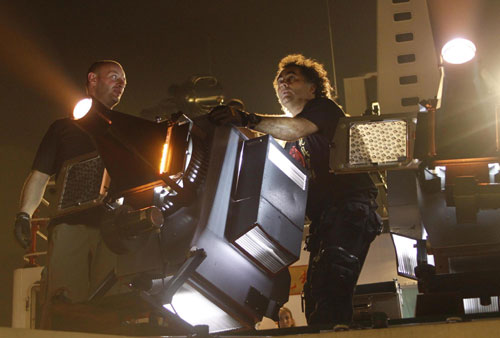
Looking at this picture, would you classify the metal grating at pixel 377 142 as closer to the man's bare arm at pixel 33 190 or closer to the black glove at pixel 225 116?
the black glove at pixel 225 116

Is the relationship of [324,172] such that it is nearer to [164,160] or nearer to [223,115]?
[223,115]

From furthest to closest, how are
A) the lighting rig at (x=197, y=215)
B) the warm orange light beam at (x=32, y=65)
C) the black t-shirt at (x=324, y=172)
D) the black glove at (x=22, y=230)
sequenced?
1. the warm orange light beam at (x=32, y=65)
2. the black glove at (x=22, y=230)
3. the black t-shirt at (x=324, y=172)
4. the lighting rig at (x=197, y=215)

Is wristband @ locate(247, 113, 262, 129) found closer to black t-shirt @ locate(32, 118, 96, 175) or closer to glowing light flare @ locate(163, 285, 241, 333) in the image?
glowing light flare @ locate(163, 285, 241, 333)

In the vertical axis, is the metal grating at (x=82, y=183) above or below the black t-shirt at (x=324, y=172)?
below

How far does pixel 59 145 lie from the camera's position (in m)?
2.78

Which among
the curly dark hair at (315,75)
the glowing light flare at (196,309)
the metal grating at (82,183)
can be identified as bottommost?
the glowing light flare at (196,309)

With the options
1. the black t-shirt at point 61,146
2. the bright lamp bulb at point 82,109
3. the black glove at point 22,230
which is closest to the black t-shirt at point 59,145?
the black t-shirt at point 61,146

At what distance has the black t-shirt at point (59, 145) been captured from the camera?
107 inches

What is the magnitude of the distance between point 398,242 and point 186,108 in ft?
6.52

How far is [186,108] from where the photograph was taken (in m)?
4.08

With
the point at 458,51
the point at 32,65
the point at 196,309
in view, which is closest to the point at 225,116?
the point at 196,309

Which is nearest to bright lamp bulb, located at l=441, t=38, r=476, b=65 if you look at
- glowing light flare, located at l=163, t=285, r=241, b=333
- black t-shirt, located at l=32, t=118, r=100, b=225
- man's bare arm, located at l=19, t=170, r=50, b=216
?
glowing light flare, located at l=163, t=285, r=241, b=333

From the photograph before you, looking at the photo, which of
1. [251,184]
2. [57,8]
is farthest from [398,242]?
[57,8]

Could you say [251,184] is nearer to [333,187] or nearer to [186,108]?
[333,187]
